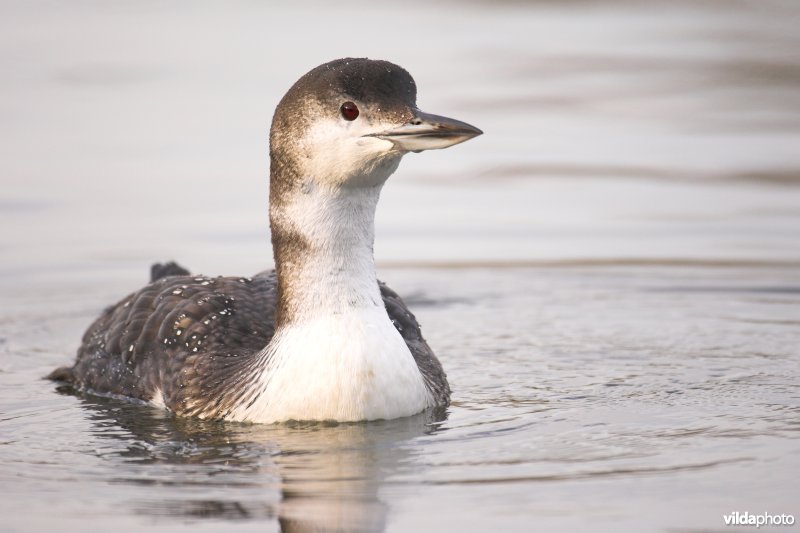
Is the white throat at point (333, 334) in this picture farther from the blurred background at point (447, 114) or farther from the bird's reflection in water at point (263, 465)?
the blurred background at point (447, 114)

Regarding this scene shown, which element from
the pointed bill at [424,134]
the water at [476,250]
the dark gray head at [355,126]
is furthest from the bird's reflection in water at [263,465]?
the pointed bill at [424,134]

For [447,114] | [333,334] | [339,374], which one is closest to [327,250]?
[333,334]

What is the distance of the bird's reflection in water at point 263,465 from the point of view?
6305 mm

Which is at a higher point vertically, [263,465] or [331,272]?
[331,272]

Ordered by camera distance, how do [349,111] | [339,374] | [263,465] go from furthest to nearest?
1. [339,374]
2. [349,111]
3. [263,465]

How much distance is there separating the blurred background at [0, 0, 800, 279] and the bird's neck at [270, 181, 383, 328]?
417 cm

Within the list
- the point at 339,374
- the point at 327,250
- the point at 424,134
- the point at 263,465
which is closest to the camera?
the point at 263,465

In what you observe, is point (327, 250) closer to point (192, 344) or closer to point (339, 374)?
point (339, 374)

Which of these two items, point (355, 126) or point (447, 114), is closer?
point (355, 126)

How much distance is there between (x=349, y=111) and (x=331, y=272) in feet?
2.58

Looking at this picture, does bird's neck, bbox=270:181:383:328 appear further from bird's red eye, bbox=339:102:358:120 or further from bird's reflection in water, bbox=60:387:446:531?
bird's reflection in water, bbox=60:387:446:531

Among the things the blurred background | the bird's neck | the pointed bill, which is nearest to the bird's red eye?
the pointed bill

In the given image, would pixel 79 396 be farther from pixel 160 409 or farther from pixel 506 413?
pixel 506 413

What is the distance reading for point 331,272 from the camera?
25.1 ft
